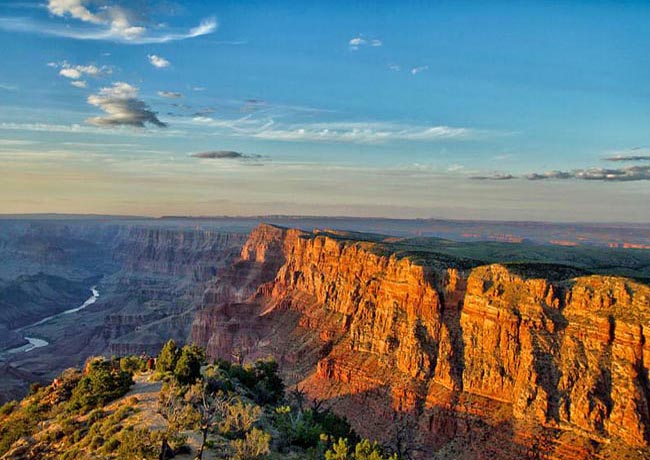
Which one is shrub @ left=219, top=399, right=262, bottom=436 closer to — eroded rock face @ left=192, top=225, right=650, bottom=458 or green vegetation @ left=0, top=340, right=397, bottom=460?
green vegetation @ left=0, top=340, right=397, bottom=460

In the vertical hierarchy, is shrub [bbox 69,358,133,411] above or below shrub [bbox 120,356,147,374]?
above

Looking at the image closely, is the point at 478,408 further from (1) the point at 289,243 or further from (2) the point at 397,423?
(1) the point at 289,243

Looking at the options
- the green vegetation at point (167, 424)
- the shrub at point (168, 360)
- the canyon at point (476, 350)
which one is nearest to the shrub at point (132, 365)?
the green vegetation at point (167, 424)

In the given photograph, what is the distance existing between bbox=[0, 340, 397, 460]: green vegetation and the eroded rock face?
13.6 m

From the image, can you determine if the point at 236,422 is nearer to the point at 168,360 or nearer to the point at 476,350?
the point at 168,360

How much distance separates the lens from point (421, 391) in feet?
194

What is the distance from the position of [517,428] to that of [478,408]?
190 inches

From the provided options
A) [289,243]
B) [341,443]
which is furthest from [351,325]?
[289,243]

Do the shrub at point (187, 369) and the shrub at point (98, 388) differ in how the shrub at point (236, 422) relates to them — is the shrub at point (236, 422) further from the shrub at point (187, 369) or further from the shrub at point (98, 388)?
the shrub at point (98, 388)

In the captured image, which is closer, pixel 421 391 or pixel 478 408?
pixel 478 408

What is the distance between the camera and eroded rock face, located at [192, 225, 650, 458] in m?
46.5

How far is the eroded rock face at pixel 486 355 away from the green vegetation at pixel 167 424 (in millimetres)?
13617

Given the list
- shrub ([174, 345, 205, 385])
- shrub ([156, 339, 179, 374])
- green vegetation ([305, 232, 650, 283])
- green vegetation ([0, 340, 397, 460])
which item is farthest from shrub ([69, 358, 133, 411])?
green vegetation ([305, 232, 650, 283])

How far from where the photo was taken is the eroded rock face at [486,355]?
4647 centimetres
